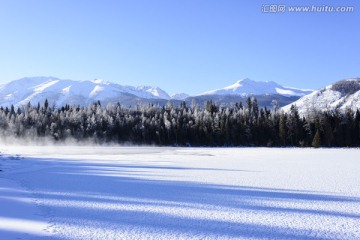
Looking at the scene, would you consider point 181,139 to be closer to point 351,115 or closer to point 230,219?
point 351,115

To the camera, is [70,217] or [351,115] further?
[351,115]

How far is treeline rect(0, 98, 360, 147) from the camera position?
108 meters

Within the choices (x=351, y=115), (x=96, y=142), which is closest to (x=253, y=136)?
(x=351, y=115)

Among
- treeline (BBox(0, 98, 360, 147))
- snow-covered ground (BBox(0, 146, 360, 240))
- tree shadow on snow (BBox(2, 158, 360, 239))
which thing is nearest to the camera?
snow-covered ground (BBox(0, 146, 360, 240))

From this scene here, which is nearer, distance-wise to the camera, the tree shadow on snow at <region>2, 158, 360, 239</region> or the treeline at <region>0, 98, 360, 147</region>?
the tree shadow on snow at <region>2, 158, 360, 239</region>

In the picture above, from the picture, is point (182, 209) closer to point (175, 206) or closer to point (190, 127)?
point (175, 206)

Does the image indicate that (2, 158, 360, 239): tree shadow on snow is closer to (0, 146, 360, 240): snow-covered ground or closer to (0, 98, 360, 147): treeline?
(0, 146, 360, 240): snow-covered ground

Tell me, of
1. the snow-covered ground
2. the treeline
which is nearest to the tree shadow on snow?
the snow-covered ground

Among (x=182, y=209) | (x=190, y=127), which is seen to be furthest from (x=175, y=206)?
(x=190, y=127)

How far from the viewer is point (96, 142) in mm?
124625

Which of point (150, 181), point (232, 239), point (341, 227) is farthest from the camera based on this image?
point (150, 181)

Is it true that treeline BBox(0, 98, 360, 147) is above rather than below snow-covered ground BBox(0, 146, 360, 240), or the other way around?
above

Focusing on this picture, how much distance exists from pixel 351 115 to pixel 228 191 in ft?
347

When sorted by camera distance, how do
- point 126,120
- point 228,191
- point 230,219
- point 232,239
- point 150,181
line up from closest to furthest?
1. point 232,239
2. point 230,219
3. point 228,191
4. point 150,181
5. point 126,120
